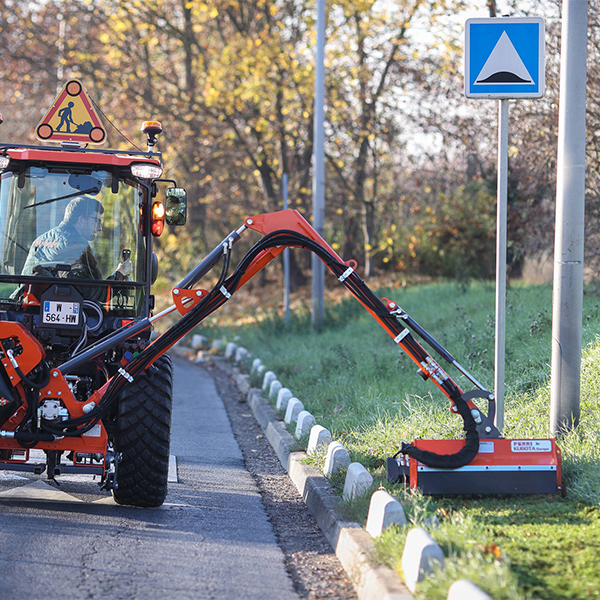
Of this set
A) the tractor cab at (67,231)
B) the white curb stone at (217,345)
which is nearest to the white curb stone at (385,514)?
the tractor cab at (67,231)

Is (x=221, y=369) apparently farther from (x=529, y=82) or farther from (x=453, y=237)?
(x=529, y=82)

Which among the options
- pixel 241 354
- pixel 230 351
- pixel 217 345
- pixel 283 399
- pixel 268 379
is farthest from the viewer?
pixel 217 345

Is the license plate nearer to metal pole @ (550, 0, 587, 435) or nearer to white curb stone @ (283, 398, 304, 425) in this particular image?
white curb stone @ (283, 398, 304, 425)

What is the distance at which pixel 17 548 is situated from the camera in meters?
4.90

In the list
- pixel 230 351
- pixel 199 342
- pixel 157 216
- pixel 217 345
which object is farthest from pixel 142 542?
pixel 199 342

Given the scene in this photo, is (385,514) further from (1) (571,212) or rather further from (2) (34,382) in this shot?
(1) (571,212)

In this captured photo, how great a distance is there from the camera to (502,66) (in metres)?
5.96

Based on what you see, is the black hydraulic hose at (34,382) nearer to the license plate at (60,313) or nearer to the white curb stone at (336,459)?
the license plate at (60,313)

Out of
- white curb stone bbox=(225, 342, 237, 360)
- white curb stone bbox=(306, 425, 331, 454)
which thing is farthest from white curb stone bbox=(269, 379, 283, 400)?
white curb stone bbox=(225, 342, 237, 360)

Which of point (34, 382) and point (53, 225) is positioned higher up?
point (53, 225)

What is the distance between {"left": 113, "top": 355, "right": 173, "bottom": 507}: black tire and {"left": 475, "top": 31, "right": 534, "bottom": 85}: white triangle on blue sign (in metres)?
3.26

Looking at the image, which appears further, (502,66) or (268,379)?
(268,379)

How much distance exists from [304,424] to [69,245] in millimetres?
2965

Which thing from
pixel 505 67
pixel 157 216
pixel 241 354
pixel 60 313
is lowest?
pixel 241 354
